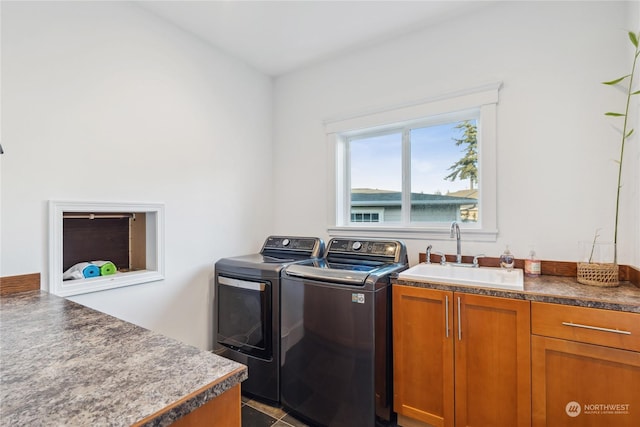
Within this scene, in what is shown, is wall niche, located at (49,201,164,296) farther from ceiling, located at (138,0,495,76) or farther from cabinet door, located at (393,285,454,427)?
cabinet door, located at (393,285,454,427)

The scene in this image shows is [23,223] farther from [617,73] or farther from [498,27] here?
[617,73]

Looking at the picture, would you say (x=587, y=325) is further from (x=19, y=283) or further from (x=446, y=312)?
(x=19, y=283)

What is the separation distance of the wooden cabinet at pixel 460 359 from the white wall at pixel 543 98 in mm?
659

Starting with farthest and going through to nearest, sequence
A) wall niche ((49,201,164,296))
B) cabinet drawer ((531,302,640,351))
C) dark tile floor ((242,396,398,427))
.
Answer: dark tile floor ((242,396,398,427))
wall niche ((49,201,164,296))
cabinet drawer ((531,302,640,351))

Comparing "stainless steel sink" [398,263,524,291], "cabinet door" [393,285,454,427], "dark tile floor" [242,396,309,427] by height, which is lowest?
"dark tile floor" [242,396,309,427]

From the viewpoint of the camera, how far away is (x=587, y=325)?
1.34 metres

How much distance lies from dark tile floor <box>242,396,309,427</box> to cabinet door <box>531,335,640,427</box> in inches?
51.3

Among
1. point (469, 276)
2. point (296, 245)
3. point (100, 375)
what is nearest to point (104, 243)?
point (296, 245)

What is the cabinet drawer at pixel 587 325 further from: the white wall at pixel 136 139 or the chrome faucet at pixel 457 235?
the white wall at pixel 136 139

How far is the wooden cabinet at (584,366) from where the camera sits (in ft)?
4.19

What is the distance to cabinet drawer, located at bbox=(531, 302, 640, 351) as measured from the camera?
4.18 feet

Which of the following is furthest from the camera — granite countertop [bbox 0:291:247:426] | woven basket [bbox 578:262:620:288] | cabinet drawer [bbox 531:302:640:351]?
woven basket [bbox 578:262:620:288]

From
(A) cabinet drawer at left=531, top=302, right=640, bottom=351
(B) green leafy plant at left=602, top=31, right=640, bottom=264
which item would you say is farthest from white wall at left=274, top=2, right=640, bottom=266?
(A) cabinet drawer at left=531, top=302, right=640, bottom=351

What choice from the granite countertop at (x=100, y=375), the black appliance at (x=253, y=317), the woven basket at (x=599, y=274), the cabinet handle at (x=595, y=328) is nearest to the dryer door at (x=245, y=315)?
the black appliance at (x=253, y=317)
